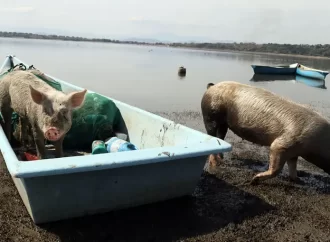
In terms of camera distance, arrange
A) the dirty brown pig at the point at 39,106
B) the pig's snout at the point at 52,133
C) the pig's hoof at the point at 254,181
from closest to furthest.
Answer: the pig's snout at the point at 52,133
the dirty brown pig at the point at 39,106
the pig's hoof at the point at 254,181

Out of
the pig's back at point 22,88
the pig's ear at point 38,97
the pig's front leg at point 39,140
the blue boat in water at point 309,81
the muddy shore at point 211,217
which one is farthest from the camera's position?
the blue boat in water at point 309,81

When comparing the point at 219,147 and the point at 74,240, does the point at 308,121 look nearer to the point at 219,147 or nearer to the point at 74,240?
the point at 219,147

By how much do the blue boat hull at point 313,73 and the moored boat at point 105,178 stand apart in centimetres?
3400

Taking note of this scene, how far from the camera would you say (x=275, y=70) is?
40250mm

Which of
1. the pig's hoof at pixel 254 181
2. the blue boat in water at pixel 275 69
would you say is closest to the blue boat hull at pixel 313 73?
the blue boat in water at pixel 275 69

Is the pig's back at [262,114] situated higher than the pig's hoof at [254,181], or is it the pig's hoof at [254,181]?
the pig's back at [262,114]

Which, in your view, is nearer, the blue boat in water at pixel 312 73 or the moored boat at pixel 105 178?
the moored boat at pixel 105 178

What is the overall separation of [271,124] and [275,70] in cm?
3432

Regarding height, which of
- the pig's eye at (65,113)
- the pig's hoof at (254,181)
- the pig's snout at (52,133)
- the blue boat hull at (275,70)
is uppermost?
the pig's eye at (65,113)

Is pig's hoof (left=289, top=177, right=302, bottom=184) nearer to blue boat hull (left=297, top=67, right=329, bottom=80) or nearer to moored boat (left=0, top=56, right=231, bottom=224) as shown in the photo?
→ moored boat (left=0, top=56, right=231, bottom=224)

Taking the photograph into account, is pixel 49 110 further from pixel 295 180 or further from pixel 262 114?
pixel 295 180

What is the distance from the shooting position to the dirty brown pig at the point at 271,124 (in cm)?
712

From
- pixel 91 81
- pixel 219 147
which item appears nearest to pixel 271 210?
pixel 219 147

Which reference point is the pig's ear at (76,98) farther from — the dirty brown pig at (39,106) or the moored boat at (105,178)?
the moored boat at (105,178)
